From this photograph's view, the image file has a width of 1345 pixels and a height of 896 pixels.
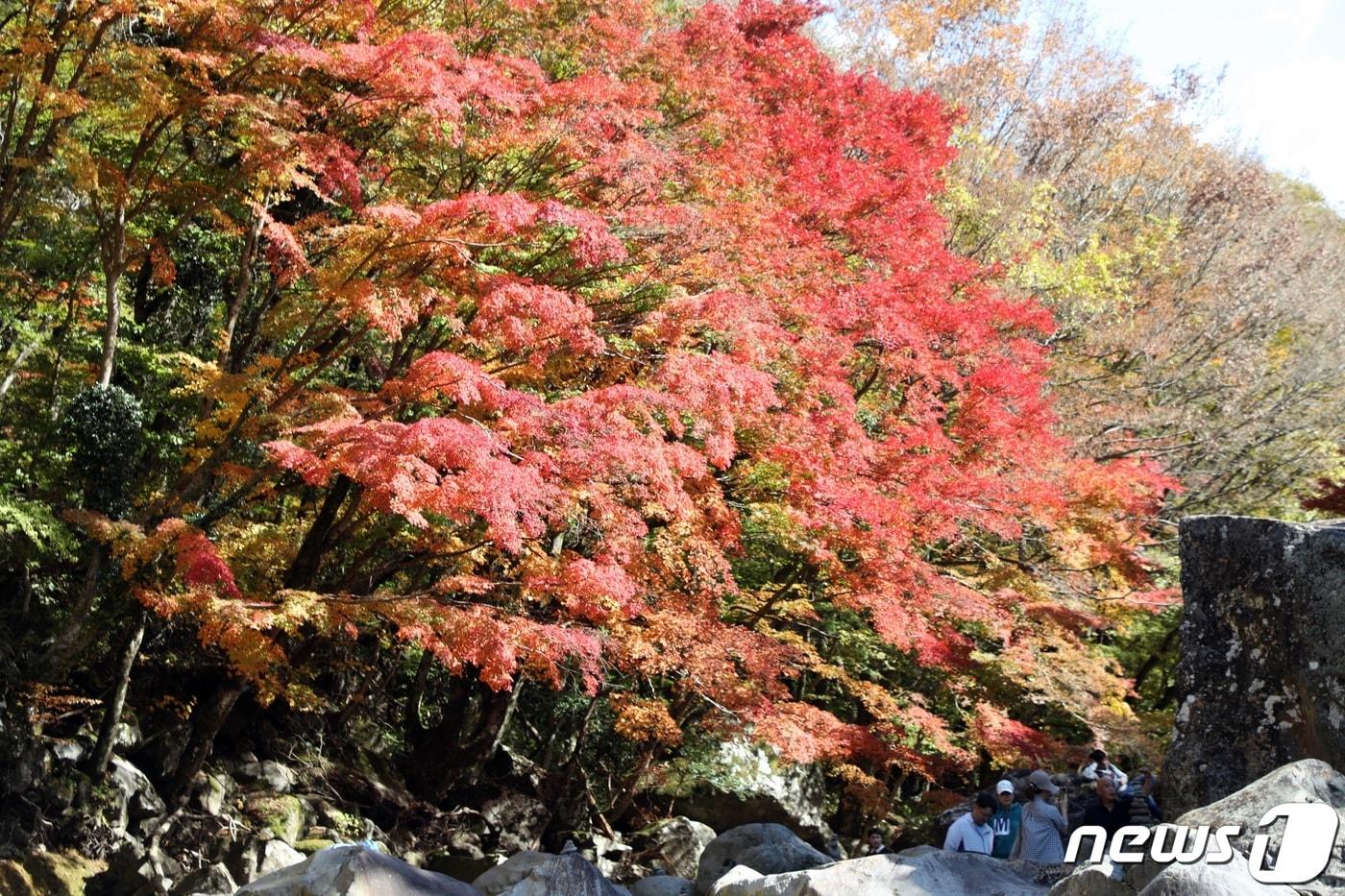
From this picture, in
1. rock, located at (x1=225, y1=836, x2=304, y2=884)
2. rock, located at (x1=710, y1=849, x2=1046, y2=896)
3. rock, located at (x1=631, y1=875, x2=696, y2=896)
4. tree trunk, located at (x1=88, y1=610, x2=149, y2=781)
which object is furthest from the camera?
tree trunk, located at (x1=88, y1=610, x2=149, y2=781)

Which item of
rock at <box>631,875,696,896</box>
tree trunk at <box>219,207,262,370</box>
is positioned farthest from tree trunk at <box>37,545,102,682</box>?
rock at <box>631,875,696,896</box>

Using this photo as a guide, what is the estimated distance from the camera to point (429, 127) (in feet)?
35.4

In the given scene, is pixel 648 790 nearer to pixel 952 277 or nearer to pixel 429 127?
pixel 952 277

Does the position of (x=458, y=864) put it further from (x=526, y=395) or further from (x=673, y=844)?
(x=526, y=395)

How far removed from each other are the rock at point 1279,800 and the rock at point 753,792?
8.58 meters

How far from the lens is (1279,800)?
17.3 ft

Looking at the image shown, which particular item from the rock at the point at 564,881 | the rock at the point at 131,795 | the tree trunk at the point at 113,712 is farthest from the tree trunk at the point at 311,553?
the rock at the point at 564,881

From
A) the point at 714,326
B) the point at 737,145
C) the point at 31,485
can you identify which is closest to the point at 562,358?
the point at 714,326

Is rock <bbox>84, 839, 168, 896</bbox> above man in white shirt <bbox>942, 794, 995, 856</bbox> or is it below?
below

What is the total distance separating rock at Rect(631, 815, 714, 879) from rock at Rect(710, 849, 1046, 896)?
5855 millimetres

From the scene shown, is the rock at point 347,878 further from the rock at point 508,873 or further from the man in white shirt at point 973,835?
the man in white shirt at point 973,835

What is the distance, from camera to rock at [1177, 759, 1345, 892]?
17.0 ft

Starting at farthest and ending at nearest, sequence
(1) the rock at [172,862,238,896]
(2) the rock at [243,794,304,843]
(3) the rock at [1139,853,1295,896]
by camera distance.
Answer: (2) the rock at [243,794,304,843], (1) the rock at [172,862,238,896], (3) the rock at [1139,853,1295,896]

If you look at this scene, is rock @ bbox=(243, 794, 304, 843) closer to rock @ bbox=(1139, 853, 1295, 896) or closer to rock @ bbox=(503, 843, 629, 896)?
rock @ bbox=(503, 843, 629, 896)
